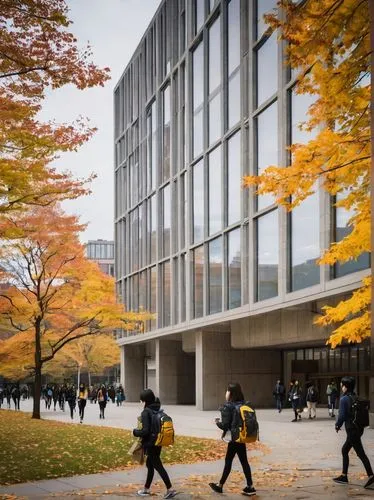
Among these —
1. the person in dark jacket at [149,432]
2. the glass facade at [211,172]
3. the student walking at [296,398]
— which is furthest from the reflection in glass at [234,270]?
the person in dark jacket at [149,432]

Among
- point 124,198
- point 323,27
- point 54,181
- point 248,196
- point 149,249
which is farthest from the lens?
point 124,198

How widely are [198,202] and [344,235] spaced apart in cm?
1765

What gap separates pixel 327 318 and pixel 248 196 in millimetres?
15161

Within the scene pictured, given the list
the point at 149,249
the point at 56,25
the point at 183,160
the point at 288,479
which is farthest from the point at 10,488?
the point at 149,249

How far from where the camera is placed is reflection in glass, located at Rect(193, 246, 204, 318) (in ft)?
143

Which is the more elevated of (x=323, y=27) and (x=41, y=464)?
(x=323, y=27)

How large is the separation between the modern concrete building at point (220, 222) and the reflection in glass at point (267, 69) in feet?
0.30

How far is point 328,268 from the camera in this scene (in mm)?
28172

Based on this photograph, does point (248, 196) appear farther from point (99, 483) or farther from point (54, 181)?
point (99, 483)

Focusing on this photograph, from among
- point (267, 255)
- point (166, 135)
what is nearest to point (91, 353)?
point (166, 135)

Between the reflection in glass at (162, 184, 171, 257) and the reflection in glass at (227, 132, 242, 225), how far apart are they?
10.9 metres

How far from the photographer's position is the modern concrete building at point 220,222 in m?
32.2

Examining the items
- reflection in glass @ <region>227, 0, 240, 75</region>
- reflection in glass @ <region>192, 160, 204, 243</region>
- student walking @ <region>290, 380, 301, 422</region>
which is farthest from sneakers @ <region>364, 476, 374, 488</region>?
reflection in glass @ <region>192, 160, 204, 243</region>

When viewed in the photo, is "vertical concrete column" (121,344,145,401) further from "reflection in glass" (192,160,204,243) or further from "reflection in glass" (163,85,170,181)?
"reflection in glass" (192,160,204,243)
